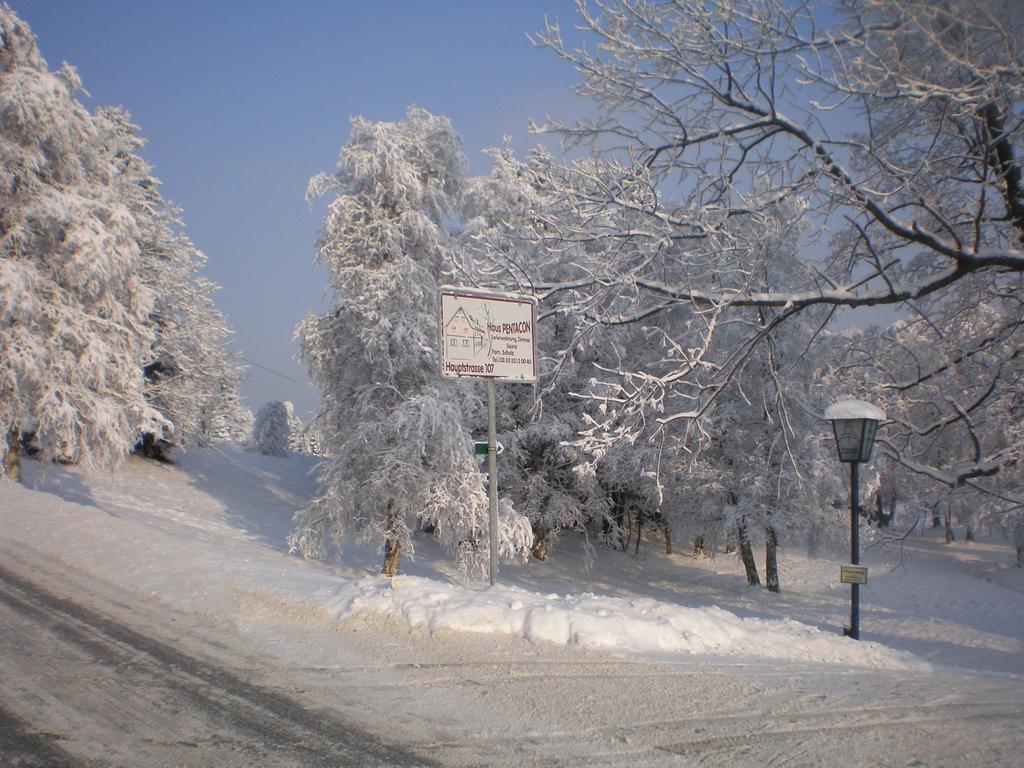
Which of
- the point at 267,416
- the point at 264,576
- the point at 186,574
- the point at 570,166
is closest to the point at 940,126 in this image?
the point at 570,166

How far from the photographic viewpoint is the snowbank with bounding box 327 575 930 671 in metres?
5.93

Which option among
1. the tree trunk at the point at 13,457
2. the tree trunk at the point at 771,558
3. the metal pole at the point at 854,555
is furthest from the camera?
the tree trunk at the point at 771,558

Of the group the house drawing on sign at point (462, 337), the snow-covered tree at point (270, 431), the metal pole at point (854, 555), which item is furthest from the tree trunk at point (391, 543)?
the snow-covered tree at point (270, 431)

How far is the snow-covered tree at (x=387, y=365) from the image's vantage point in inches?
647

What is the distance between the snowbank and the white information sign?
7.67ft

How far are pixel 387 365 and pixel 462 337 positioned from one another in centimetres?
963

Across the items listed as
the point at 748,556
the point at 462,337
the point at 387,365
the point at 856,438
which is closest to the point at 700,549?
the point at 748,556

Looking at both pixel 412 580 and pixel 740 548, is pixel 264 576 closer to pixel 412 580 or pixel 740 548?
pixel 412 580

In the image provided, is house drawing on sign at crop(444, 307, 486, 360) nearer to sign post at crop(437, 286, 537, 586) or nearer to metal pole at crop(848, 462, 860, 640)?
sign post at crop(437, 286, 537, 586)

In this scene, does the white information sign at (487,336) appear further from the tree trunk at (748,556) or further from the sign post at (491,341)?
the tree trunk at (748,556)

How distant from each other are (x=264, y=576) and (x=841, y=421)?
24.5 ft

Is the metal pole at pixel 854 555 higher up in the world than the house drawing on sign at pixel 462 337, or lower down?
lower down

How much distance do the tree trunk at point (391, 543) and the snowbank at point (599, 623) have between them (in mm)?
9882

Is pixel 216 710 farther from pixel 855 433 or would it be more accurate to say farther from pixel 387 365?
pixel 387 365
